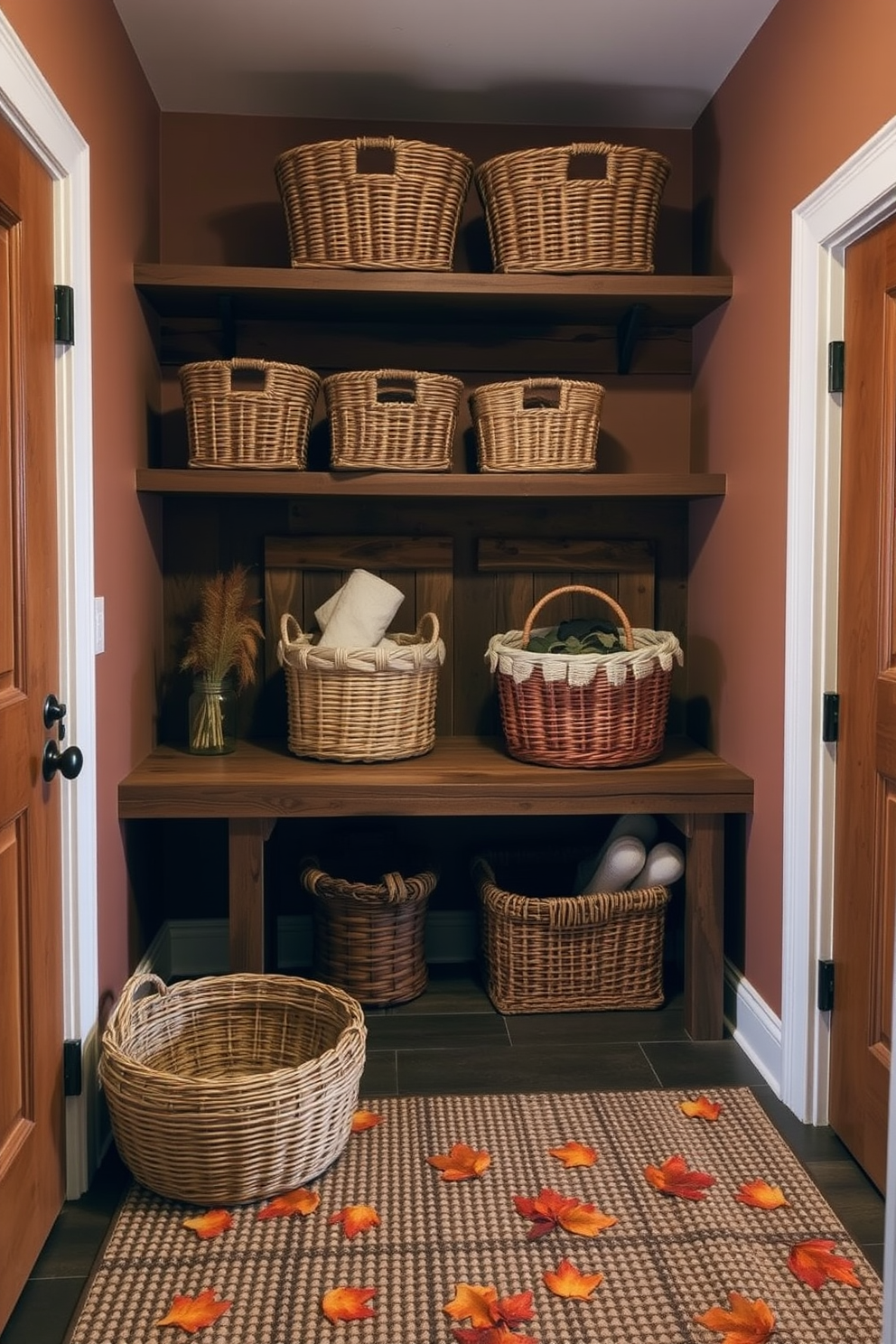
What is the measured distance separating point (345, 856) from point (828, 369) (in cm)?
182

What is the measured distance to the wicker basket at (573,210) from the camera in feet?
9.29

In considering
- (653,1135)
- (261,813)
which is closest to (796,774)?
(653,1135)

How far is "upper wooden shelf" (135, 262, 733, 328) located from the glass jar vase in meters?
0.98

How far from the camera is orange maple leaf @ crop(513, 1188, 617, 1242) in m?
2.06

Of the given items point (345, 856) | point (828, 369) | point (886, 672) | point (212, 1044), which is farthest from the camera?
point (345, 856)

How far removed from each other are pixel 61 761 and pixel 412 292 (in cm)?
148

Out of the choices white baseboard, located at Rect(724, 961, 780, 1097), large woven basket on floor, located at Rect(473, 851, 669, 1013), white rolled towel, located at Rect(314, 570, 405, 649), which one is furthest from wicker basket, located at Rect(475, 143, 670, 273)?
white baseboard, located at Rect(724, 961, 780, 1097)

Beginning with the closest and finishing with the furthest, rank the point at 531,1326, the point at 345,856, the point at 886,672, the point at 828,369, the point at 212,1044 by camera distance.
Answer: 1. the point at 531,1326
2. the point at 886,672
3. the point at 828,369
4. the point at 212,1044
5. the point at 345,856

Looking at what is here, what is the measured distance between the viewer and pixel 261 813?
2752 mm

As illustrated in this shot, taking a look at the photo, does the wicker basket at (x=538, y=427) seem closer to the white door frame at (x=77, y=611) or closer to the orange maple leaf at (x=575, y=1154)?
the white door frame at (x=77, y=611)

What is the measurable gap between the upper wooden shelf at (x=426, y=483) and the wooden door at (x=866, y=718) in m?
0.67

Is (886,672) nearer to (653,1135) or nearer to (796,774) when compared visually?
(796,774)

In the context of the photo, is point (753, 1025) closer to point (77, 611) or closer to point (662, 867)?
A: point (662, 867)

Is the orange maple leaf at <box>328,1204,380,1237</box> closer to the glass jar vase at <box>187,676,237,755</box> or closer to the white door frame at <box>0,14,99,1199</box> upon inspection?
the white door frame at <box>0,14,99,1199</box>
